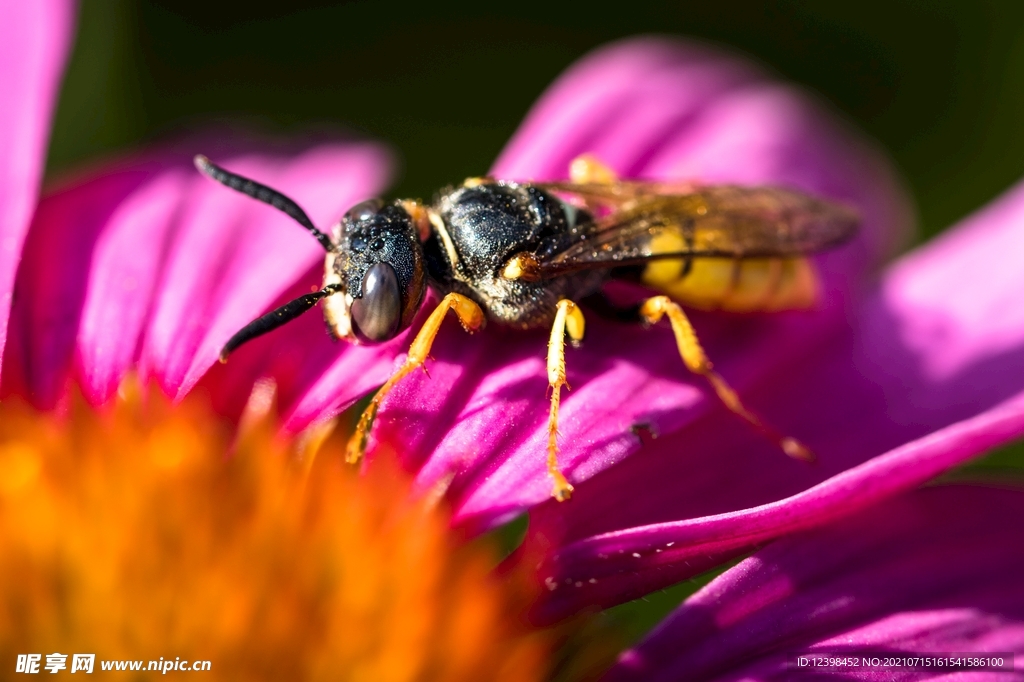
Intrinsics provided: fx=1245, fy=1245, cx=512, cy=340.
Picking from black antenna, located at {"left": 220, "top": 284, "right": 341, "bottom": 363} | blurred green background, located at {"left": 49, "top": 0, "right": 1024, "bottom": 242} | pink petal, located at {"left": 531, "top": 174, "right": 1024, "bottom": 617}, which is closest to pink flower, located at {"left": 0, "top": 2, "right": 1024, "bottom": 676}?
pink petal, located at {"left": 531, "top": 174, "right": 1024, "bottom": 617}

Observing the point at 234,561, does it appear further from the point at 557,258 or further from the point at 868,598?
the point at 868,598

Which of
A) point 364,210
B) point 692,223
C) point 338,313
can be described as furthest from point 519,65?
point 338,313

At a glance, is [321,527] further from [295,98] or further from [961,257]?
[295,98]

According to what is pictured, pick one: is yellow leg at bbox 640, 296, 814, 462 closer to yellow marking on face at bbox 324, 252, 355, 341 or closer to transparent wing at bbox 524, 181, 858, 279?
transparent wing at bbox 524, 181, 858, 279

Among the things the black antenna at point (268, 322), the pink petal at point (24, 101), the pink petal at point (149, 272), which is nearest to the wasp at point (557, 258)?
the black antenna at point (268, 322)

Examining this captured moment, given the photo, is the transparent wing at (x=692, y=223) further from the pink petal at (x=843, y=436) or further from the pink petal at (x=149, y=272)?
the pink petal at (x=149, y=272)

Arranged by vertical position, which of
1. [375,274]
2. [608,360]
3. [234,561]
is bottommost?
[234,561]

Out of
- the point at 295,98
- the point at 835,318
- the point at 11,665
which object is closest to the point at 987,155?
the point at 835,318
